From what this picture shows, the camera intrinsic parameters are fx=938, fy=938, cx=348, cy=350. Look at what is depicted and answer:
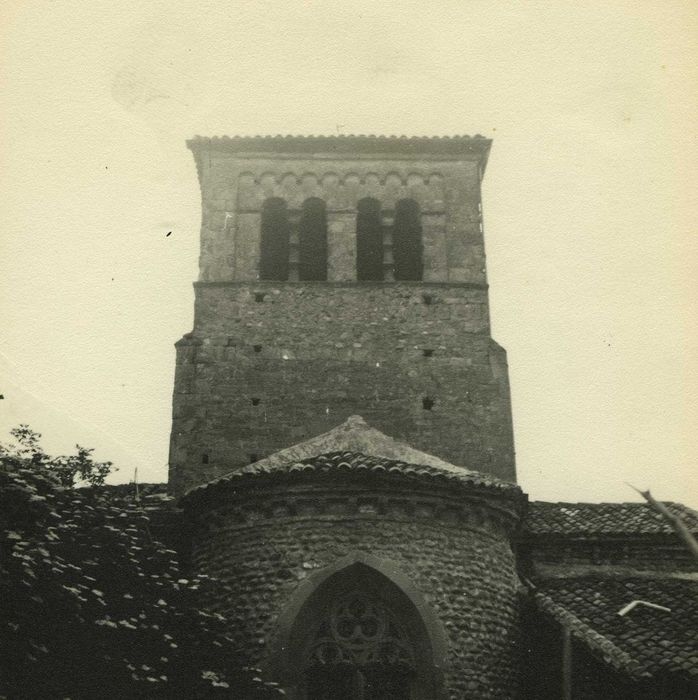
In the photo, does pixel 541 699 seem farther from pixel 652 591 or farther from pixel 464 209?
pixel 464 209

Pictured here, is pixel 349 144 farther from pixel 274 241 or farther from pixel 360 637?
pixel 360 637

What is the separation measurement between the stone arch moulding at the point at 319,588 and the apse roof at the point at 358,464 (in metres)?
1.21

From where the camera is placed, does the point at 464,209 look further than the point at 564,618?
Yes

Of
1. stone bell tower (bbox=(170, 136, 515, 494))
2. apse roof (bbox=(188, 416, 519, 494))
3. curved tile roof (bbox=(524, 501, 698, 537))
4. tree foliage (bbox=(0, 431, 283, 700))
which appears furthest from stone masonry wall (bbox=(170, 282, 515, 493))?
tree foliage (bbox=(0, 431, 283, 700))

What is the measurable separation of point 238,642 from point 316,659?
109 centimetres

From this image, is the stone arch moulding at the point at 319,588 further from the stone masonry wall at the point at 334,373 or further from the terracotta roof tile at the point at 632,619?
the stone masonry wall at the point at 334,373

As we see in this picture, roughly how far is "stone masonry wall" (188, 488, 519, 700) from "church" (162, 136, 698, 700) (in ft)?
0.09

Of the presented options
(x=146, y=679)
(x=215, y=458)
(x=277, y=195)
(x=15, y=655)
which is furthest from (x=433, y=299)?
(x=15, y=655)

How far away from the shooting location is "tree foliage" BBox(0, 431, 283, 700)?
9750mm

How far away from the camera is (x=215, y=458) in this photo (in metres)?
17.2

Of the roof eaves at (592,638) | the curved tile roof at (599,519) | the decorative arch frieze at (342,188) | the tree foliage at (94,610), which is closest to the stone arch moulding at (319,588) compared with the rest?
the tree foliage at (94,610)

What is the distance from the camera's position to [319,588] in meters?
12.6

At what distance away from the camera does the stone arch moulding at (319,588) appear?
12.2 m

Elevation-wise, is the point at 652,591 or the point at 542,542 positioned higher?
the point at 542,542
